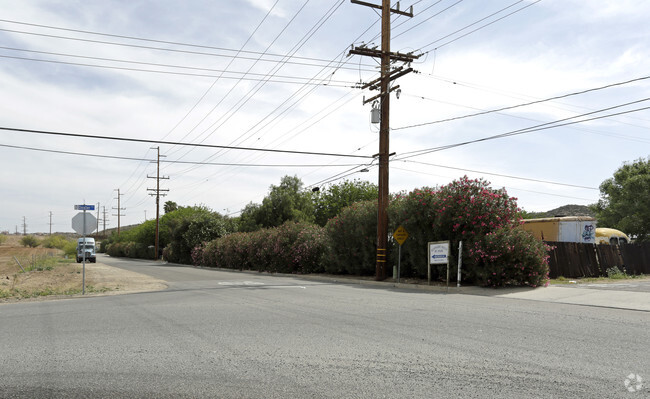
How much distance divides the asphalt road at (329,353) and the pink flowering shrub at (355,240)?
1398 cm

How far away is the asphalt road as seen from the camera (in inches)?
204

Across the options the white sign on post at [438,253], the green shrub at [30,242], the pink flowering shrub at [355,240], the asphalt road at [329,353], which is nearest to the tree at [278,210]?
the pink flowering shrub at [355,240]

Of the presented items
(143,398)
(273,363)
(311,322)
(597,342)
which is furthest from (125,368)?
(597,342)

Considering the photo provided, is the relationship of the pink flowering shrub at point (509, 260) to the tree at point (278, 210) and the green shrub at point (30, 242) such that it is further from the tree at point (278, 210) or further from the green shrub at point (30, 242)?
the green shrub at point (30, 242)

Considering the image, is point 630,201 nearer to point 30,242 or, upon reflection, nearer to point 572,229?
point 572,229

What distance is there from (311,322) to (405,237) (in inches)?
483

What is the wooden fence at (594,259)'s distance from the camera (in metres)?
24.0

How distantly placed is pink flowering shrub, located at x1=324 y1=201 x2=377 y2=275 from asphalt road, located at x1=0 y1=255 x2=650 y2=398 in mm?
13978

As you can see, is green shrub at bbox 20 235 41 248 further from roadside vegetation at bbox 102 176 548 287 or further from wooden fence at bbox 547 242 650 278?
wooden fence at bbox 547 242 650 278

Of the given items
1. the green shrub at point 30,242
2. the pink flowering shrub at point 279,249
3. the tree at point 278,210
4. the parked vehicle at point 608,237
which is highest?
the tree at point 278,210

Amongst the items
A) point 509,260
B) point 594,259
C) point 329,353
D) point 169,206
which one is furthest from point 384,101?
point 169,206

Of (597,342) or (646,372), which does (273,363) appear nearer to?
(646,372)

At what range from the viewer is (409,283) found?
2072 cm

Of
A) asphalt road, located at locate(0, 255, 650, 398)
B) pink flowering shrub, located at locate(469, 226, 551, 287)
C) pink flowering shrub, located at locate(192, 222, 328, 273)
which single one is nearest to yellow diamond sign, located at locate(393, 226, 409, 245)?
pink flowering shrub, located at locate(469, 226, 551, 287)
